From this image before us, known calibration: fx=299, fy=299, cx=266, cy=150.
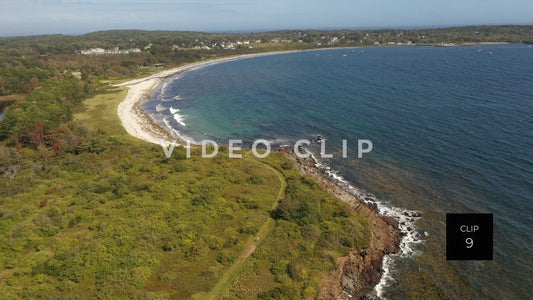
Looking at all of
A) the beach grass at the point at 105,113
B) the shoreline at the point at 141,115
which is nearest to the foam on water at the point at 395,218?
the shoreline at the point at 141,115

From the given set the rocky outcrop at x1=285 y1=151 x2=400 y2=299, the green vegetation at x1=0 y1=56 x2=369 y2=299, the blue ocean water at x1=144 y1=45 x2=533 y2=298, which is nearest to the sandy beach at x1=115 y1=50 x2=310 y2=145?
the blue ocean water at x1=144 y1=45 x2=533 y2=298

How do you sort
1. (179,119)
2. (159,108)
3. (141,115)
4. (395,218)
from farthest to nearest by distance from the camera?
1. (159,108)
2. (141,115)
3. (179,119)
4. (395,218)

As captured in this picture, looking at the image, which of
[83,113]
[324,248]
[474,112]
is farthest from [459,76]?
[83,113]

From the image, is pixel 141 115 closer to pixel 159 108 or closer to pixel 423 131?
pixel 159 108

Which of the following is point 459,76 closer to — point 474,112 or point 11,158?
point 474,112

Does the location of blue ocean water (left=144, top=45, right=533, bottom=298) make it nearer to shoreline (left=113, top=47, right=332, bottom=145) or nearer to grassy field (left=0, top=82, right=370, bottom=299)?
shoreline (left=113, top=47, right=332, bottom=145)

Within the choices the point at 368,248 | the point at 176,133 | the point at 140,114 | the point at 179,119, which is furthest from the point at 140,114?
the point at 368,248

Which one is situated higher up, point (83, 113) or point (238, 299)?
point (83, 113)
